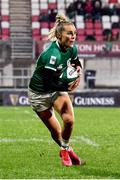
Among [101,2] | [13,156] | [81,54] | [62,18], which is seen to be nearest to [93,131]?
[13,156]

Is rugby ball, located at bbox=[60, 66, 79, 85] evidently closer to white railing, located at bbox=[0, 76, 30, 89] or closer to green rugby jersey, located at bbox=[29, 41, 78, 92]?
green rugby jersey, located at bbox=[29, 41, 78, 92]

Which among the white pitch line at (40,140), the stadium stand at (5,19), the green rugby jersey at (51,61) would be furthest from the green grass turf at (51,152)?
the stadium stand at (5,19)

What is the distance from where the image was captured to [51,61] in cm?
735

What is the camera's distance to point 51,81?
7.49 meters

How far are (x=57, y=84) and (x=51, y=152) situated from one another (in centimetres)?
182

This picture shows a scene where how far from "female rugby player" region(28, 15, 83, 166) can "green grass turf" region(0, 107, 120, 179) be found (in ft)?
1.26

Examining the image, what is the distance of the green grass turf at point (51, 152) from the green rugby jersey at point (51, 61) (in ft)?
3.23

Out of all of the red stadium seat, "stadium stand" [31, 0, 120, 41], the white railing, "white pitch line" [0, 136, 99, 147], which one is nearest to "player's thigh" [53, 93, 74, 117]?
"white pitch line" [0, 136, 99, 147]

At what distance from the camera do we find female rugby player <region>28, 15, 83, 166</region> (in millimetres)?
7461

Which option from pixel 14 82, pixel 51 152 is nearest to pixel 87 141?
pixel 51 152

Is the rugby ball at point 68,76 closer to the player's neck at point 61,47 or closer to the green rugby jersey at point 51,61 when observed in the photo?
the green rugby jersey at point 51,61

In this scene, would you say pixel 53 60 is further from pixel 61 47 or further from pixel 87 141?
pixel 87 141

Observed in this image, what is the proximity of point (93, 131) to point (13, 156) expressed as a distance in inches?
179

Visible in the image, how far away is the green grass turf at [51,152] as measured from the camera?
22.7 feet
